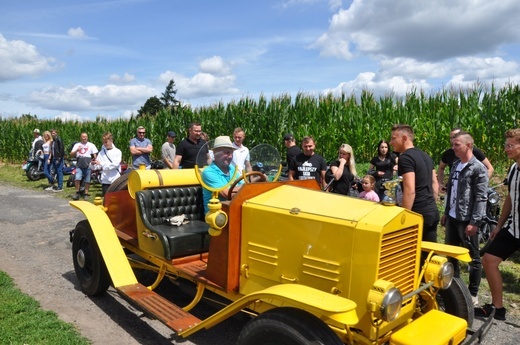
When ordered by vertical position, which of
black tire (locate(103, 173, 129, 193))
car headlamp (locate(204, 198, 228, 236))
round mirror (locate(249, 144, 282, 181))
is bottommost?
black tire (locate(103, 173, 129, 193))

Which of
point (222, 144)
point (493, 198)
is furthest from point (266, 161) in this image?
point (493, 198)

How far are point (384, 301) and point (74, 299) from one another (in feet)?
11.7

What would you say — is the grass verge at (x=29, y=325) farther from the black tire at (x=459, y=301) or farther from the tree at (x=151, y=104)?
the tree at (x=151, y=104)

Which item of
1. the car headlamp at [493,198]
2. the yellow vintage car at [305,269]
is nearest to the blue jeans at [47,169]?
the yellow vintage car at [305,269]

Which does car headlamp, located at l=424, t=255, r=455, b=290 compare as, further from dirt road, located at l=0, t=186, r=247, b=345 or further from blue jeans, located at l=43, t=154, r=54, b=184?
blue jeans, located at l=43, t=154, r=54, b=184

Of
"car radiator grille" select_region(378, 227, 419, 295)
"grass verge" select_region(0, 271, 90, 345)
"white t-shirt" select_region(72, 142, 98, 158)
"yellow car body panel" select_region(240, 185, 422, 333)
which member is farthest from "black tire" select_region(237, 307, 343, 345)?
"white t-shirt" select_region(72, 142, 98, 158)

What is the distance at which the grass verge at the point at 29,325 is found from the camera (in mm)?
3645

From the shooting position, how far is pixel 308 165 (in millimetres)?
6523

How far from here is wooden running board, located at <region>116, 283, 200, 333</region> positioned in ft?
11.0

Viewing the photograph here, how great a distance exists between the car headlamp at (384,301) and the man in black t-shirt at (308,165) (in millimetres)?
3918

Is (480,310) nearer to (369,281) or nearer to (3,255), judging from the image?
(369,281)

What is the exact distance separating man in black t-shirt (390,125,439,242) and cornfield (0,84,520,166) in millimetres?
6045

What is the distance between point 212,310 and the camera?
443cm

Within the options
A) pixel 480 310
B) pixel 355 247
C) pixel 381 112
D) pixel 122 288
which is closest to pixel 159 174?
pixel 122 288
